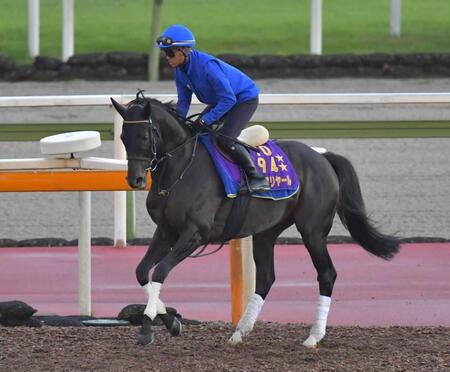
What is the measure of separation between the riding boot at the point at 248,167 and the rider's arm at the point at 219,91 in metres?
0.20

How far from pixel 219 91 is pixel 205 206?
0.65 metres

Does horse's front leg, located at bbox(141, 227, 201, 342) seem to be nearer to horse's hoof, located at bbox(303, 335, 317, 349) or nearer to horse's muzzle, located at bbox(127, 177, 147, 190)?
horse's muzzle, located at bbox(127, 177, 147, 190)

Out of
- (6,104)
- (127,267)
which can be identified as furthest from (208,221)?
(6,104)

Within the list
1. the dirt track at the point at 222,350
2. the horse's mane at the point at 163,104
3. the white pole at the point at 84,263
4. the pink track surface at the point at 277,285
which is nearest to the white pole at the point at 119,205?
the pink track surface at the point at 277,285

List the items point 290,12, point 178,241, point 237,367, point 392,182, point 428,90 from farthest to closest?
point 290,12
point 428,90
point 392,182
point 178,241
point 237,367

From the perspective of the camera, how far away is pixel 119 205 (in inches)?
397

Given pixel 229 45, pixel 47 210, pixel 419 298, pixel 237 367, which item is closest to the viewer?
pixel 237 367

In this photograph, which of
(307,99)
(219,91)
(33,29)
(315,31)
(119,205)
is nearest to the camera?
(219,91)

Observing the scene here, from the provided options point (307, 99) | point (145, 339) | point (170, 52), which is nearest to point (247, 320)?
point (145, 339)

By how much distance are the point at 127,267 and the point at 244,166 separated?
9.93 ft

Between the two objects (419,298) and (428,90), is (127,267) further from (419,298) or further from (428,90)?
(428,90)

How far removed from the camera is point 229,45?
23422 millimetres

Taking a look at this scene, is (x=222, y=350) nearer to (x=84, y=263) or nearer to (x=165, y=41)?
(x=84, y=263)

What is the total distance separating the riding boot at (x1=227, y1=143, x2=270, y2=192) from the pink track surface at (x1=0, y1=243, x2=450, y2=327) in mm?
1359
